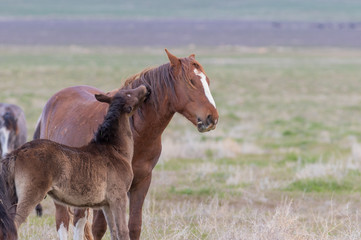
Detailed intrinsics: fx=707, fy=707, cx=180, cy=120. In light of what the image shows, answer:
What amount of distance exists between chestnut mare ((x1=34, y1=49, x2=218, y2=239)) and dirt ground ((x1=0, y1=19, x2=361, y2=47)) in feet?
256

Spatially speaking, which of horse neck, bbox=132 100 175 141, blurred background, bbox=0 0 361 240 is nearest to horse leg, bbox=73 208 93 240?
blurred background, bbox=0 0 361 240

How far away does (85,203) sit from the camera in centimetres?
504

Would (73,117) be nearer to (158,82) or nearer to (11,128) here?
(158,82)

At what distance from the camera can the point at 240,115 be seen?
25625 millimetres

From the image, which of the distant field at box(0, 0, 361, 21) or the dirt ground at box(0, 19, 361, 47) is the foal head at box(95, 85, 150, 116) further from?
the distant field at box(0, 0, 361, 21)

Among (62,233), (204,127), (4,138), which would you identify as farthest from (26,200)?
(4,138)

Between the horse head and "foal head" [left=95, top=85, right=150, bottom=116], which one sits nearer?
"foal head" [left=95, top=85, right=150, bottom=116]

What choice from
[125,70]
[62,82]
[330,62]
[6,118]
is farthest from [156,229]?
[330,62]

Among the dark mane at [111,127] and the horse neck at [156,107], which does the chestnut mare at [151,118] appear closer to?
the horse neck at [156,107]

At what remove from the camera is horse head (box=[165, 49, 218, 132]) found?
18.8ft

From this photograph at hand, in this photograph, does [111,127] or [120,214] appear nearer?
[120,214]

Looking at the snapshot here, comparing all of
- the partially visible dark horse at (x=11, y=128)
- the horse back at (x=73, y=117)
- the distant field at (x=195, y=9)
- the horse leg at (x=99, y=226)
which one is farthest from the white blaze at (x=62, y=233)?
the distant field at (x=195, y=9)

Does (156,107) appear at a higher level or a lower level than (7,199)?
higher

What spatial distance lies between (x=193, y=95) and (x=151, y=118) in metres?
0.51
